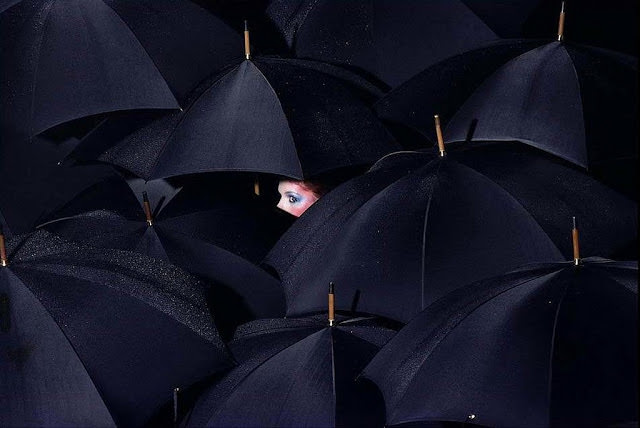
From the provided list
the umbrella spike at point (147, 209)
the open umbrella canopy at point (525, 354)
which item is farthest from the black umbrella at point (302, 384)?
the umbrella spike at point (147, 209)

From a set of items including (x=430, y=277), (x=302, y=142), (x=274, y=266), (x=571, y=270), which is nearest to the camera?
(x=571, y=270)

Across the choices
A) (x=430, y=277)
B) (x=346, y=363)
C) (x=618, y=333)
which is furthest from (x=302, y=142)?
(x=618, y=333)

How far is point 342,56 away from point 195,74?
2.88 ft

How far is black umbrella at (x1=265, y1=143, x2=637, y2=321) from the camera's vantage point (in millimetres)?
6512

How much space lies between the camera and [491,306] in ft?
18.7

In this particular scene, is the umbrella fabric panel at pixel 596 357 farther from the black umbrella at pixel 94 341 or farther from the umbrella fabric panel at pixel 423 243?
the black umbrella at pixel 94 341

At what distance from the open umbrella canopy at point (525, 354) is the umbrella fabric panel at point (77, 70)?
2.74 meters

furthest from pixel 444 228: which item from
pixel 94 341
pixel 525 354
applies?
pixel 94 341

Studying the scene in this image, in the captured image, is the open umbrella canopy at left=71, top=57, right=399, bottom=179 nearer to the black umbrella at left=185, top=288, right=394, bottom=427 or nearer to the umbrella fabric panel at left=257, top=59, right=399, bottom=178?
the umbrella fabric panel at left=257, top=59, right=399, bottom=178

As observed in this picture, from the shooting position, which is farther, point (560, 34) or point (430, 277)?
point (560, 34)

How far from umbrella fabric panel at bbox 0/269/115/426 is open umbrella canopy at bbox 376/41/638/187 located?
241 cm

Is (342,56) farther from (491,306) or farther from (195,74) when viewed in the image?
(491,306)

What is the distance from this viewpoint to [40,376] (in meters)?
5.99

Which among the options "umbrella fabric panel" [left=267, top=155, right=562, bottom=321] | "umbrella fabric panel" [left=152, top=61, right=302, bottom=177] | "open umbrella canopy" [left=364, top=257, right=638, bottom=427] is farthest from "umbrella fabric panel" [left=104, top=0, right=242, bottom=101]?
"open umbrella canopy" [left=364, top=257, right=638, bottom=427]
